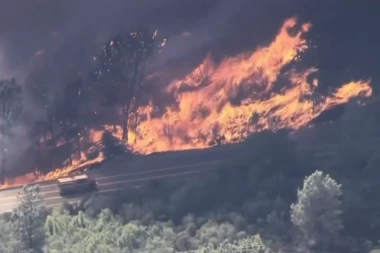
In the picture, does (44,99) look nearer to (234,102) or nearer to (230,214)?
(234,102)

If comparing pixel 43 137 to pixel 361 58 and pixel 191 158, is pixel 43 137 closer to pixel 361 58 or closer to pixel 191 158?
pixel 191 158

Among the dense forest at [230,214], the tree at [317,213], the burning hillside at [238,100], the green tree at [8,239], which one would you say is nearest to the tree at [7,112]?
the burning hillside at [238,100]

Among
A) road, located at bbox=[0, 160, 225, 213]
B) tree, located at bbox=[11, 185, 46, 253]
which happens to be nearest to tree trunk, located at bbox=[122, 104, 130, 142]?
road, located at bbox=[0, 160, 225, 213]

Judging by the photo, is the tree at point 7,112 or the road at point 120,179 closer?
the road at point 120,179

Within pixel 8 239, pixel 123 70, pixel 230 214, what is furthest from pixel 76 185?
pixel 123 70

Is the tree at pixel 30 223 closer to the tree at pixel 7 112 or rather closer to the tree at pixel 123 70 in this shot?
the tree at pixel 7 112

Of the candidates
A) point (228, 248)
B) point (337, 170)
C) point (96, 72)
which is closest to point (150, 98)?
point (96, 72)
